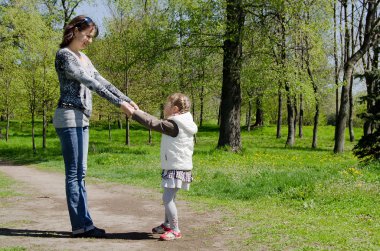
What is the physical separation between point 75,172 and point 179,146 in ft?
4.53

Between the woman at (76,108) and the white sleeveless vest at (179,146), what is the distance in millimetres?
632

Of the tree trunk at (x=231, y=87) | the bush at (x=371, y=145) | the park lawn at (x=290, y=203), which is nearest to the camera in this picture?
the park lawn at (x=290, y=203)

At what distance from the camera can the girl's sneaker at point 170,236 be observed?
17.9ft

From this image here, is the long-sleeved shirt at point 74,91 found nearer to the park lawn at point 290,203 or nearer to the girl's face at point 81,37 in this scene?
the girl's face at point 81,37

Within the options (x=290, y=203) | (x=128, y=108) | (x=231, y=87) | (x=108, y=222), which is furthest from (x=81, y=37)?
(x=231, y=87)

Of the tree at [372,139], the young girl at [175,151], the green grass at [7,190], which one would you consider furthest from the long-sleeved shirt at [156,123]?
the tree at [372,139]

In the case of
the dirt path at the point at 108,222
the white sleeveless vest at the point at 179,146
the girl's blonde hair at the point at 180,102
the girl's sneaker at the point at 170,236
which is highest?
the girl's blonde hair at the point at 180,102

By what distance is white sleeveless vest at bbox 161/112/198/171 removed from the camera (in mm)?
5496

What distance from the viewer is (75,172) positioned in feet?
18.5

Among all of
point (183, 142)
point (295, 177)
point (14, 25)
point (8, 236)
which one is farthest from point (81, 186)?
point (14, 25)

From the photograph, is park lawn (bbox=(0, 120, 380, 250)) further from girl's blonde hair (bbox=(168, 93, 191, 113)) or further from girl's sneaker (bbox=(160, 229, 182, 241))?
girl's blonde hair (bbox=(168, 93, 191, 113))

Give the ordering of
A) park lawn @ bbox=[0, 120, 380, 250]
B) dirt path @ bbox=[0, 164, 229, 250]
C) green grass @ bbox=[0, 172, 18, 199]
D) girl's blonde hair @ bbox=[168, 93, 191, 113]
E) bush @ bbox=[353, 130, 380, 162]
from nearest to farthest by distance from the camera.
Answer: dirt path @ bbox=[0, 164, 229, 250] < park lawn @ bbox=[0, 120, 380, 250] < girl's blonde hair @ bbox=[168, 93, 191, 113] < green grass @ bbox=[0, 172, 18, 199] < bush @ bbox=[353, 130, 380, 162]

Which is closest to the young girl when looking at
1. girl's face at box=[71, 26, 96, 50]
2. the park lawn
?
the park lawn

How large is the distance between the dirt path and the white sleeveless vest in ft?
3.12
